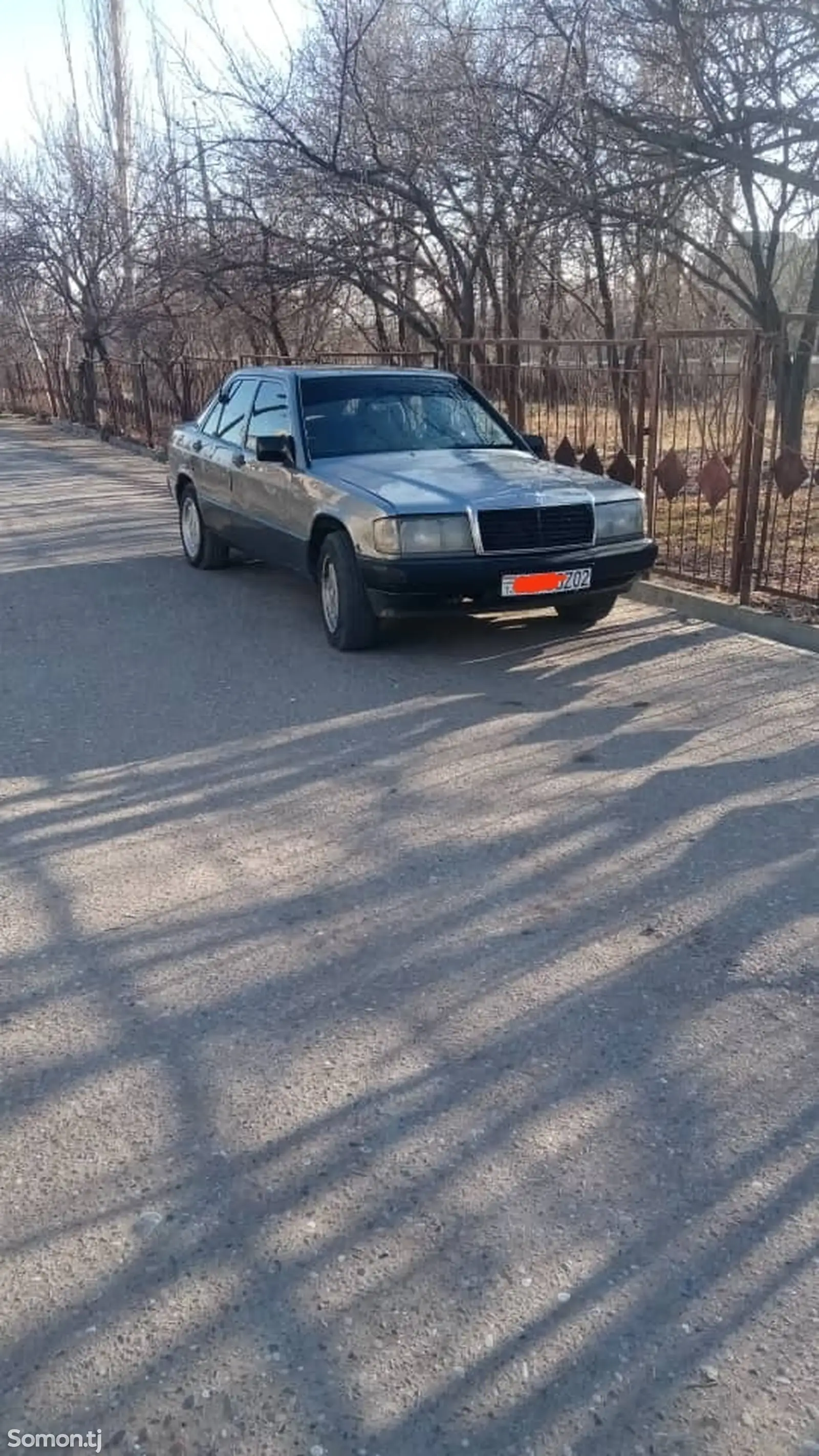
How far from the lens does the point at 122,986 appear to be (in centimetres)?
369

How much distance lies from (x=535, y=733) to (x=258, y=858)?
75.8 inches

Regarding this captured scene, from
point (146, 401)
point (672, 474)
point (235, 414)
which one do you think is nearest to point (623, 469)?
point (672, 474)

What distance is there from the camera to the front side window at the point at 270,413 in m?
8.42

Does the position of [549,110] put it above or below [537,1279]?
above

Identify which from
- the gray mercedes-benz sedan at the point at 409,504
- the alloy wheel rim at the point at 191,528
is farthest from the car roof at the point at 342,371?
the alloy wheel rim at the point at 191,528

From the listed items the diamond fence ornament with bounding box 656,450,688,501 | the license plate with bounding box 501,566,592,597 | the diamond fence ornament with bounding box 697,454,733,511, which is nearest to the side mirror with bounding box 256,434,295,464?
the license plate with bounding box 501,566,592,597

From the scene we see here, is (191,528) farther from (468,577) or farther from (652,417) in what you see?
(468,577)

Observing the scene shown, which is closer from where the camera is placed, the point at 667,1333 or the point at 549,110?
the point at 667,1333

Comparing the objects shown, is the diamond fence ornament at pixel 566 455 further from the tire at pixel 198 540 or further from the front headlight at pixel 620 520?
the tire at pixel 198 540

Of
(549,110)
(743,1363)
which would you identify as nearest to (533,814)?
(743,1363)

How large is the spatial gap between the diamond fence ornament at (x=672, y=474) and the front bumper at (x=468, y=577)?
1799 millimetres

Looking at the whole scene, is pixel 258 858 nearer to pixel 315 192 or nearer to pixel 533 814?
pixel 533 814

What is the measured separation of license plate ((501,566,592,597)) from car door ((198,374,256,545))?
2.95 metres

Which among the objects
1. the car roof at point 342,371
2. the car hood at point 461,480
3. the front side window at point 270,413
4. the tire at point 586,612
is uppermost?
the car roof at point 342,371
